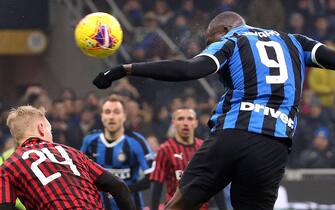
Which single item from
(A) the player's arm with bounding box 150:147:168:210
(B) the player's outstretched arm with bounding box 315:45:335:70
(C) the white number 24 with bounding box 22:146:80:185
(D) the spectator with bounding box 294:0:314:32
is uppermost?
(D) the spectator with bounding box 294:0:314:32

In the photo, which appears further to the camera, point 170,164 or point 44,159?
point 170,164

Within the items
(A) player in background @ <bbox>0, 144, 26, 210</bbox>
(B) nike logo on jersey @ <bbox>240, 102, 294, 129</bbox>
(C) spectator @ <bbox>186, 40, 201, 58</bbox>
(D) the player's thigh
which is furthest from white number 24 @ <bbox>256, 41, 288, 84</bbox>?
(C) spectator @ <bbox>186, 40, 201, 58</bbox>

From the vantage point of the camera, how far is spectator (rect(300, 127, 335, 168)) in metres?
11.9

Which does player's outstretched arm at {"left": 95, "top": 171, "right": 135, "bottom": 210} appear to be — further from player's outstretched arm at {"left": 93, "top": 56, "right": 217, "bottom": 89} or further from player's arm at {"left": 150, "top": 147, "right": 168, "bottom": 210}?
player's arm at {"left": 150, "top": 147, "right": 168, "bottom": 210}

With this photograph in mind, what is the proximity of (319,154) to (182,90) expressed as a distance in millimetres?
2187

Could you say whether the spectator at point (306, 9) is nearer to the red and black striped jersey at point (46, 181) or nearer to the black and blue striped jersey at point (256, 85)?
the black and blue striped jersey at point (256, 85)

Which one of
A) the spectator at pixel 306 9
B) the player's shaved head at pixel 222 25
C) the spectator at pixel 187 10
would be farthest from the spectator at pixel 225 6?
the player's shaved head at pixel 222 25

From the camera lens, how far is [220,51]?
526 cm

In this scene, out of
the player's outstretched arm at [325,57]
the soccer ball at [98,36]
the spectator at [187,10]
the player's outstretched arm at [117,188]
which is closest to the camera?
the player's outstretched arm at [117,188]

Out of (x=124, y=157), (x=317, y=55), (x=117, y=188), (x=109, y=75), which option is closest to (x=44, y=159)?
(x=117, y=188)

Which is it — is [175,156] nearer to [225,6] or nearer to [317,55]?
[317,55]

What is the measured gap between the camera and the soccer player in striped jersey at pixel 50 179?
4677mm

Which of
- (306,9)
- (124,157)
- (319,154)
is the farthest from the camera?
(306,9)

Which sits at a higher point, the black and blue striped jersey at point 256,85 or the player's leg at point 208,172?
the black and blue striped jersey at point 256,85
